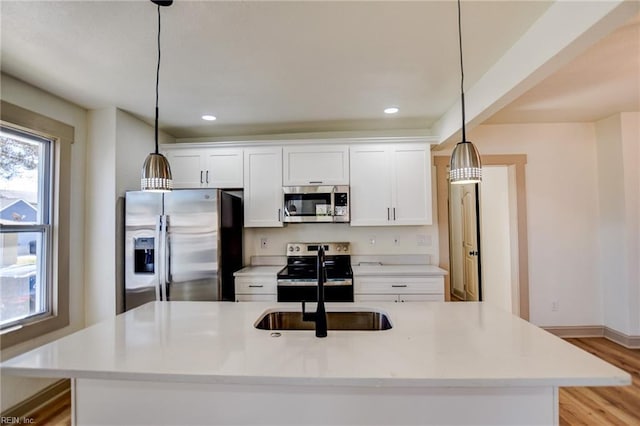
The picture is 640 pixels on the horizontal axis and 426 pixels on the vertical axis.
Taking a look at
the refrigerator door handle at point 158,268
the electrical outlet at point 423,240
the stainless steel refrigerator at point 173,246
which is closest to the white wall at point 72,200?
the stainless steel refrigerator at point 173,246

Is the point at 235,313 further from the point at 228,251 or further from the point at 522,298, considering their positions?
the point at 522,298

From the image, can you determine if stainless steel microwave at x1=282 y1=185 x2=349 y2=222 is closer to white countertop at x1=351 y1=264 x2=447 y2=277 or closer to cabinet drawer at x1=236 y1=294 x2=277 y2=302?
white countertop at x1=351 y1=264 x2=447 y2=277

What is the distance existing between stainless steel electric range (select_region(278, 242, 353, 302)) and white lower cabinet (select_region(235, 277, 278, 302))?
11 centimetres

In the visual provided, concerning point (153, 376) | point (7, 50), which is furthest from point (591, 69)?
point (7, 50)

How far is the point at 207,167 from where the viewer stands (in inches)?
139

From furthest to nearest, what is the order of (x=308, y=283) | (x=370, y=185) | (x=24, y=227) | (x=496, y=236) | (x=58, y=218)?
(x=496, y=236), (x=370, y=185), (x=308, y=283), (x=58, y=218), (x=24, y=227)

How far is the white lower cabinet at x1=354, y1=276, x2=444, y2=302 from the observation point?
10.2ft

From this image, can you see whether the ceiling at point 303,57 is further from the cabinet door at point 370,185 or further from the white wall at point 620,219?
the cabinet door at point 370,185

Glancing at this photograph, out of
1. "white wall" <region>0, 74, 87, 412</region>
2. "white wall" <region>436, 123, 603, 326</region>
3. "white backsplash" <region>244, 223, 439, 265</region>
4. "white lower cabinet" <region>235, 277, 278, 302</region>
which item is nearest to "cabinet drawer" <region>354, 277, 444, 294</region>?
"white backsplash" <region>244, 223, 439, 265</region>

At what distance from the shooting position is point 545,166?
3646 millimetres

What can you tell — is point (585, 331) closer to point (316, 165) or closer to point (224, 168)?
point (316, 165)

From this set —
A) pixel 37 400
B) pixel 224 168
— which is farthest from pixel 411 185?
pixel 37 400

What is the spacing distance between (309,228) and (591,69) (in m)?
2.84

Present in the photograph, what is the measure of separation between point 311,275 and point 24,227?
2403 mm
